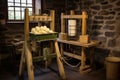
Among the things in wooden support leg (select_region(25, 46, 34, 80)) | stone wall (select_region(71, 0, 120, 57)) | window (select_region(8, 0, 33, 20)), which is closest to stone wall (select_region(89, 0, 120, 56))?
stone wall (select_region(71, 0, 120, 57))

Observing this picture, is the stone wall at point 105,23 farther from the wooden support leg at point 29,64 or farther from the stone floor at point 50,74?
the wooden support leg at point 29,64

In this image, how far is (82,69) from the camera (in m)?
3.66

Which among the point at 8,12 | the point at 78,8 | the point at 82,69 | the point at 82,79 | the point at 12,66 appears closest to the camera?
the point at 82,79

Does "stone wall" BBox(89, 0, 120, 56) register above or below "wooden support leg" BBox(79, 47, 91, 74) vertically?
above

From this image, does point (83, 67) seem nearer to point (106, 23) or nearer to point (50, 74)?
point (50, 74)

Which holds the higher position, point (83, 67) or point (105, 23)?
point (105, 23)

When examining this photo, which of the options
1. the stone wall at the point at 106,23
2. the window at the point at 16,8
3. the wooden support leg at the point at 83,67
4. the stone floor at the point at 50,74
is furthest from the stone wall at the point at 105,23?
the window at the point at 16,8

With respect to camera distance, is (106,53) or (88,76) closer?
(88,76)

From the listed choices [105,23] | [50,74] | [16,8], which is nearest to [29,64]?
[50,74]

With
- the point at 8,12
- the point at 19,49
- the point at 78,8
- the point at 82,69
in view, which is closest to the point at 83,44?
the point at 82,69

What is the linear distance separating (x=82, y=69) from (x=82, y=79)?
326 millimetres

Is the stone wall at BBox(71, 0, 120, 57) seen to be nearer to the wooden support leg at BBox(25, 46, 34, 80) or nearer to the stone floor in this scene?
the stone floor

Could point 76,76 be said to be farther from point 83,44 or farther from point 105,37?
point 105,37

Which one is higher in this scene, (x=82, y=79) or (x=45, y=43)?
(x=45, y=43)
